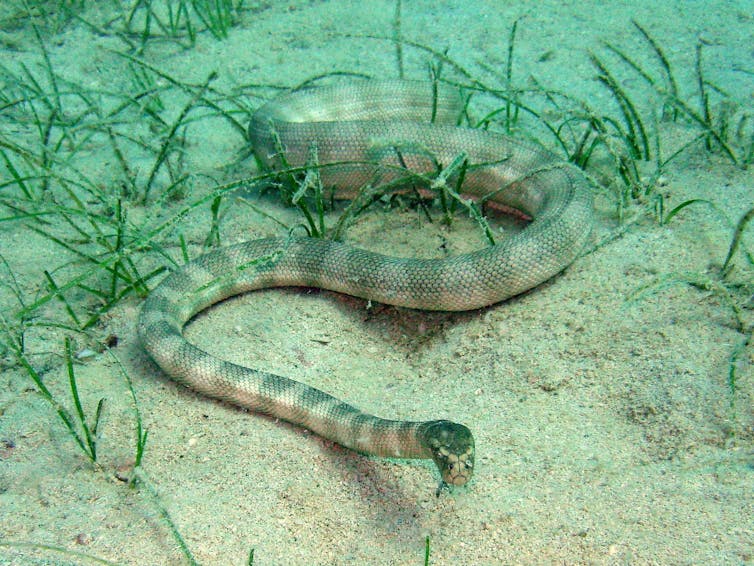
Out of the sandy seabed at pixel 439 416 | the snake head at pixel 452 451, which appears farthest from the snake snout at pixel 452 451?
the sandy seabed at pixel 439 416

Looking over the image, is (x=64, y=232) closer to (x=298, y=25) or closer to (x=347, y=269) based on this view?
(x=347, y=269)

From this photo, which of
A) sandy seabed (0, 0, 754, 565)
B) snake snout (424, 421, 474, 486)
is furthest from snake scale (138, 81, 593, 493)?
sandy seabed (0, 0, 754, 565)

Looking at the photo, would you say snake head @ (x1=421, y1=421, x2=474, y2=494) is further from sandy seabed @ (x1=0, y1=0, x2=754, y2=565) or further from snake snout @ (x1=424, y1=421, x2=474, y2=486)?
sandy seabed @ (x1=0, y1=0, x2=754, y2=565)

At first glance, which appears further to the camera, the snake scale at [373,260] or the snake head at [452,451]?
the snake scale at [373,260]

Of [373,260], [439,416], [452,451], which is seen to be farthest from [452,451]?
[373,260]

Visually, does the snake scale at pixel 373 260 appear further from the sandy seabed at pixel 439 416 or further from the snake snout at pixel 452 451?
the sandy seabed at pixel 439 416

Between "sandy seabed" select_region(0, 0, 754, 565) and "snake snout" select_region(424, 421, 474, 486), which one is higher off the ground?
"snake snout" select_region(424, 421, 474, 486)

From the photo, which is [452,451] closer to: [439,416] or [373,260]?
[439,416]
